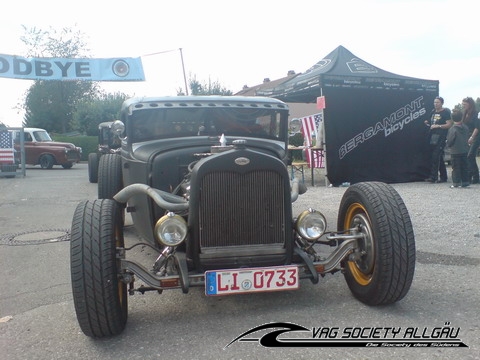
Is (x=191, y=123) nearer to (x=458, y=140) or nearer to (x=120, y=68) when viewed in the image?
(x=458, y=140)

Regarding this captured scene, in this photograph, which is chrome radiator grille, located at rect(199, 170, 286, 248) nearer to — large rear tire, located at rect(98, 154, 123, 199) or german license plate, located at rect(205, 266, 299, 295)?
german license plate, located at rect(205, 266, 299, 295)

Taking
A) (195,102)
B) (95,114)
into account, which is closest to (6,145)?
(195,102)

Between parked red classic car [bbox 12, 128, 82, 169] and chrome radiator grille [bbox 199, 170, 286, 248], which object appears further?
parked red classic car [bbox 12, 128, 82, 169]

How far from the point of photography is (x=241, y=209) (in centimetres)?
355

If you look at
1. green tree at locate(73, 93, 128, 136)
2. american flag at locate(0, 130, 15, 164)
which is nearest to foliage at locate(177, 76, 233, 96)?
green tree at locate(73, 93, 128, 136)

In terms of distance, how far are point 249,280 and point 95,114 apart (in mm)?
36205

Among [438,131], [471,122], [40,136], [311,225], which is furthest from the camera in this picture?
[40,136]

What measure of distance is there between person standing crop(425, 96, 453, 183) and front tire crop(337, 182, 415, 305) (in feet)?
25.3

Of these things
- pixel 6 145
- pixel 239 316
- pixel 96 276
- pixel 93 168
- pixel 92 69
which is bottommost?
pixel 239 316

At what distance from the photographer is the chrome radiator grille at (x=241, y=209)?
11.5ft

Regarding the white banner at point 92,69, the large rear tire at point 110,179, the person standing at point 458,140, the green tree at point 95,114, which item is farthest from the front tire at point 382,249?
the green tree at point 95,114

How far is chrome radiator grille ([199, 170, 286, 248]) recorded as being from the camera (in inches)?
138

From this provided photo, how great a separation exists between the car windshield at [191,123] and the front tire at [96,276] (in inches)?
73.3

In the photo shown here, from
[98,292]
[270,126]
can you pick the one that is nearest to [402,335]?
[98,292]
